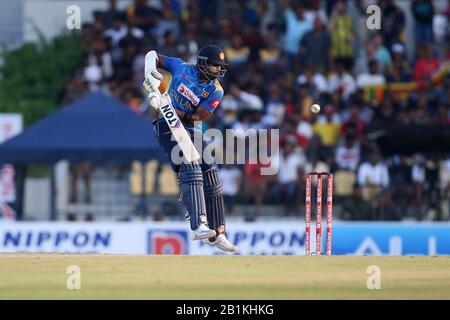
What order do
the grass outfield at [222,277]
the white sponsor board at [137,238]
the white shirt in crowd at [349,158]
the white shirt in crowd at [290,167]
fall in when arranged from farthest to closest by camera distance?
the white shirt in crowd at [349,158] → the white shirt in crowd at [290,167] → the white sponsor board at [137,238] → the grass outfield at [222,277]

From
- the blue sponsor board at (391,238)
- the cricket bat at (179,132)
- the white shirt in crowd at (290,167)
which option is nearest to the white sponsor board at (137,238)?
the blue sponsor board at (391,238)

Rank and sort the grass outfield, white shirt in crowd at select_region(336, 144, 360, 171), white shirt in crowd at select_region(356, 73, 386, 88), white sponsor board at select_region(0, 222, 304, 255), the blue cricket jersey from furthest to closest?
1. white shirt in crowd at select_region(356, 73, 386, 88)
2. white shirt in crowd at select_region(336, 144, 360, 171)
3. white sponsor board at select_region(0, 222, 304, 255)
4. the blue cricket jersey
5. the grass outfield

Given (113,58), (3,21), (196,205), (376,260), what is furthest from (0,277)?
(3,21)

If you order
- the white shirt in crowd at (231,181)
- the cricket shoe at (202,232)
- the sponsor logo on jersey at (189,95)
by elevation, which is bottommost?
the cricket shoe at (202,232)

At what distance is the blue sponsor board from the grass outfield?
620cm

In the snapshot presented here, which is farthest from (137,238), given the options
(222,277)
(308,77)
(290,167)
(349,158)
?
(222,277)

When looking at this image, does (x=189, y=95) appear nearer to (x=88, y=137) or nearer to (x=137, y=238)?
(x=137, y=238)

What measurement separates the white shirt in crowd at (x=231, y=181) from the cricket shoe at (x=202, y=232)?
8559 mm

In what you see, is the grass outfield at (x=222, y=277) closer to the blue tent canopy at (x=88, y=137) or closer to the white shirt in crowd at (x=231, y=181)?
the blue tent canopy at (x=88, y=137)

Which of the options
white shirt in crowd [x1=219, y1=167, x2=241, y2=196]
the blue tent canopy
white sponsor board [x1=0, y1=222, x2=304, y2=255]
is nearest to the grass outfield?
white sponsor board [x1=0, y1=222, x2=304, y2=255]

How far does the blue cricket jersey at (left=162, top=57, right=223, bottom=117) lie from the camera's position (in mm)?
14133

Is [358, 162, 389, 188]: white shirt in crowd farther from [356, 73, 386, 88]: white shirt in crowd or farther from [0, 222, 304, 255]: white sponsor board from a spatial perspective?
[356, 73, 386, 88]: white shirt in crowd

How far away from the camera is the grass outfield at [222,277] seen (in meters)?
11.5
